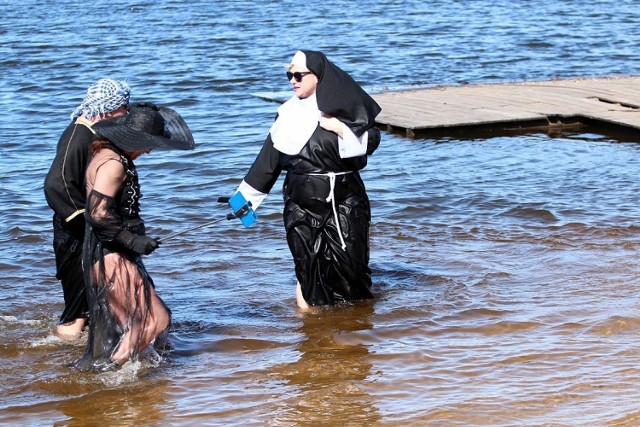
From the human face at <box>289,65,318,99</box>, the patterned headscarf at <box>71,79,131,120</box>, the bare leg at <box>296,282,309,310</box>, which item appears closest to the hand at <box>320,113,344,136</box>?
the human face at <box>289,65,318,99</box>

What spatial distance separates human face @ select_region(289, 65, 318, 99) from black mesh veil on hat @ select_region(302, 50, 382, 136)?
0.11 ft

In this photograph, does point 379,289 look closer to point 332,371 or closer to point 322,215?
point 322,215

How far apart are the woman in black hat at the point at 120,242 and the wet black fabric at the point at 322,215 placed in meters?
1.04

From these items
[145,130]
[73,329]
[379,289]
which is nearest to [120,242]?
[145,130]

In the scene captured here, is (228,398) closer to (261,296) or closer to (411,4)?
(261,296)

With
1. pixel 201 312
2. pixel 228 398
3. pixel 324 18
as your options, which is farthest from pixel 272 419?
pixel 324 18

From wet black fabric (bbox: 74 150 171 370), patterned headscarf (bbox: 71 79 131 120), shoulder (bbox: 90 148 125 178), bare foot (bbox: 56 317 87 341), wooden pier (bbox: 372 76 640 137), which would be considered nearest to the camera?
shoulder (bbox: 90 148 125 178)

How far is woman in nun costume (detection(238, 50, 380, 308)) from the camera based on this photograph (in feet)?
23.0

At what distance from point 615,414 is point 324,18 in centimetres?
2283

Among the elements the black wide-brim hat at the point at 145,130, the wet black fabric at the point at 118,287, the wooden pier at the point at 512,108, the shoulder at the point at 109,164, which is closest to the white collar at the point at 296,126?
the black wide-brim hat at the point at 145,130

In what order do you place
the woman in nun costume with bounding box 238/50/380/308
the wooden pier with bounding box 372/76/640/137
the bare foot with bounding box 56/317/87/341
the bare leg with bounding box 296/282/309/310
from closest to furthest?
1. the woman in nun costume with bounding box 238/50/380/308
2. the bare foot with bounding box 56/317/87/341
3. the bare leg with bounding box 296/282/309/310
4. the wooden pier with bounding box 372/76/640/137

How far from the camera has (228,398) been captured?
20.0ft

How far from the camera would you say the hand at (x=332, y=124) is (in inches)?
276

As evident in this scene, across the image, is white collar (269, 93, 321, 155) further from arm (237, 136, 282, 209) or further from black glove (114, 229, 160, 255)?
black glove (114, 229, 160, 255)
